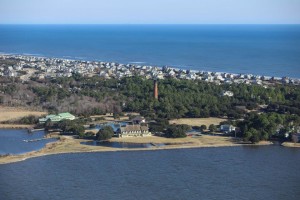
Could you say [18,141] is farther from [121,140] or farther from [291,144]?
[291,144]

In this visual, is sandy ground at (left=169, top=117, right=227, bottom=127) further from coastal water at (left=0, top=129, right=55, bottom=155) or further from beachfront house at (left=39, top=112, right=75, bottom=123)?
coastal water at (left=0, top=129, right=55, bottom=155)

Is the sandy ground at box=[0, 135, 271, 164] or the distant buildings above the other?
the distant buildings

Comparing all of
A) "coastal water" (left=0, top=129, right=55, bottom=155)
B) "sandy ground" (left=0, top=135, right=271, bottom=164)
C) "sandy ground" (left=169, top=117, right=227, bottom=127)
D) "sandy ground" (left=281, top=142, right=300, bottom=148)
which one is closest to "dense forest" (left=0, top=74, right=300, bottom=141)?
"sandy ground" (left=169, top=117, right=227, bottom=127)

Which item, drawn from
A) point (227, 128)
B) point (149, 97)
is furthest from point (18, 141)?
point (149, 97)

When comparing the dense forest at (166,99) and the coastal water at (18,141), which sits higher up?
the dense forest at (166,99)

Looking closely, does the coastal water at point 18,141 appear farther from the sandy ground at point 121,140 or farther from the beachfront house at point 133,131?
the beachfront house at point 133,131

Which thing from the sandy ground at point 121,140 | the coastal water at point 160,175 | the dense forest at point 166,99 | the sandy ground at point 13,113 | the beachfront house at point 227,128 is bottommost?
the coastal water at point 160,175

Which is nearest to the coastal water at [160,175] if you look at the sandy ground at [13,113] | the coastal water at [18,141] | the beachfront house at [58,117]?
the coastal water at [18,141]

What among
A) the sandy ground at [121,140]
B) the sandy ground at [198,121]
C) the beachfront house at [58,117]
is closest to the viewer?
the sandy ground at [121,140]
